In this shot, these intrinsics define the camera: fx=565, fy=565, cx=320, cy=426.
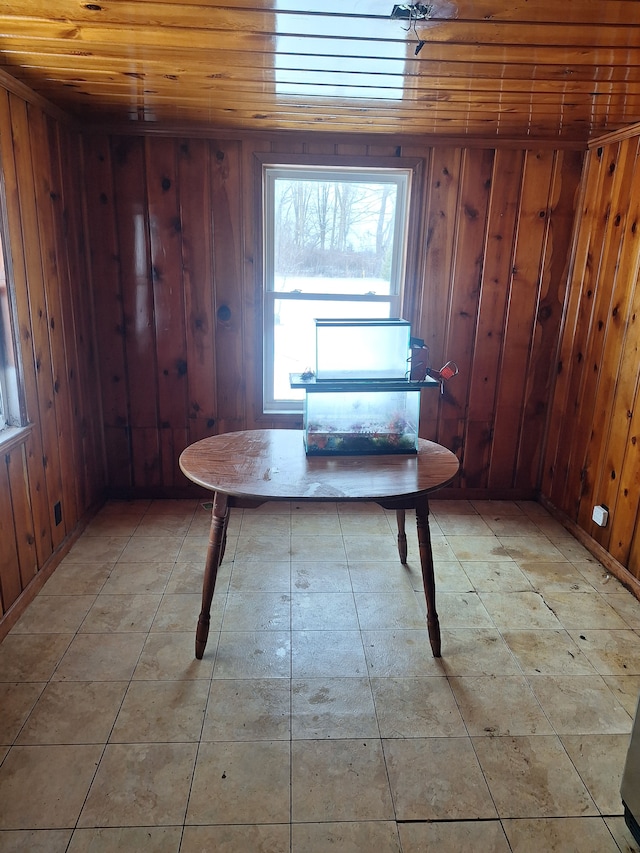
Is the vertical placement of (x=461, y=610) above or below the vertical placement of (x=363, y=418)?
below

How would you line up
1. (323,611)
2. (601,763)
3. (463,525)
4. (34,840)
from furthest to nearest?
1. (463,525)
2. (323,611)
3. (601,763)
4. (34,840)

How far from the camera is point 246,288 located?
3.35 meters

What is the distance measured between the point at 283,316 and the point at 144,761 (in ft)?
8.06

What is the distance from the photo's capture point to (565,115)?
2678 millimetres

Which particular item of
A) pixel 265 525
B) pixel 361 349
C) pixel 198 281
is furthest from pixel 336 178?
pixel 265 525

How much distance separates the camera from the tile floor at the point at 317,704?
1553 mm

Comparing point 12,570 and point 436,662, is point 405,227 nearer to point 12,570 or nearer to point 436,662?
Result: point 436,662

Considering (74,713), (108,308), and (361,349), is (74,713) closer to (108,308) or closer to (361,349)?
(361,349)

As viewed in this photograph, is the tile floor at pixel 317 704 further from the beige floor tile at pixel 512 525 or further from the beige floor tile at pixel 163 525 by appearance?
the beige floor tile at pixel 512 525

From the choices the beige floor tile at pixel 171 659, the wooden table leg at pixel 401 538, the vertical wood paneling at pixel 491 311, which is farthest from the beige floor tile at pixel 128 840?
the vertical wood paneling at pixel 491 311

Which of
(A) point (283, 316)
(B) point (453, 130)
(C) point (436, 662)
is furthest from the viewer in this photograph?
(A) point (283, 316)

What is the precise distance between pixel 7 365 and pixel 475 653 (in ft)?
7.43

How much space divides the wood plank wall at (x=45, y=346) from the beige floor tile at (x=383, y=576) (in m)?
1.49

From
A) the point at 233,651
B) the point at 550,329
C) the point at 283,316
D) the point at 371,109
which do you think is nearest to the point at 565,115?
the point at 371,109
